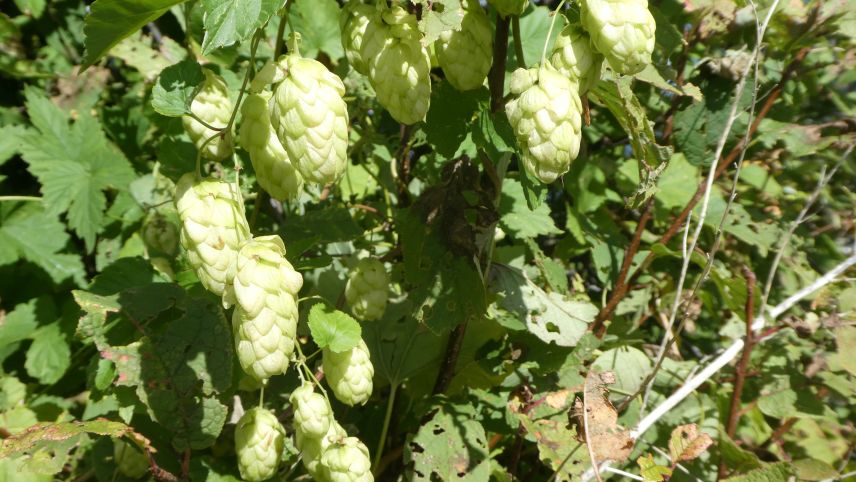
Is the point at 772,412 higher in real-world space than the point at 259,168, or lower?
lower

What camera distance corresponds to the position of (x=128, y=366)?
1.45m

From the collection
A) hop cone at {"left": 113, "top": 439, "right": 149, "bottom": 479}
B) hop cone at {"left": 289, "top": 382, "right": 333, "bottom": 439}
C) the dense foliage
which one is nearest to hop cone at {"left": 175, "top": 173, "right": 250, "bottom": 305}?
the dense foliage

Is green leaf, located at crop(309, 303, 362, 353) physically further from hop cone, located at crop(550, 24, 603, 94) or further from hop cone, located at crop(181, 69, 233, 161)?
hop cone, located at crop(550, 24, 603, 94)

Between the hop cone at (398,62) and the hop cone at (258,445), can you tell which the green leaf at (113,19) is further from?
the hop cone at (258,445)

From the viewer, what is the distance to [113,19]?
108 centimetres

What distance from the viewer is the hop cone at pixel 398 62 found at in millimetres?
1140

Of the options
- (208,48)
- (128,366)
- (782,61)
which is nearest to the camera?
(208,48)

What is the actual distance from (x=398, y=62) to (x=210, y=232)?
0.42 m

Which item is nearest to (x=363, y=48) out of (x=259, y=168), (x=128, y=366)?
(x=259, y=168)

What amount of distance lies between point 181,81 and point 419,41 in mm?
436

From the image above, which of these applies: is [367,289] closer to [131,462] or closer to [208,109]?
[208,109]

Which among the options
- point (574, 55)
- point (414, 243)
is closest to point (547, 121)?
point (574, 55)

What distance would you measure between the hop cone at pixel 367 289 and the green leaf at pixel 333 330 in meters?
0.22

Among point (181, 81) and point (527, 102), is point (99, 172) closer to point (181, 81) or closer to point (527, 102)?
point (181, 81)
